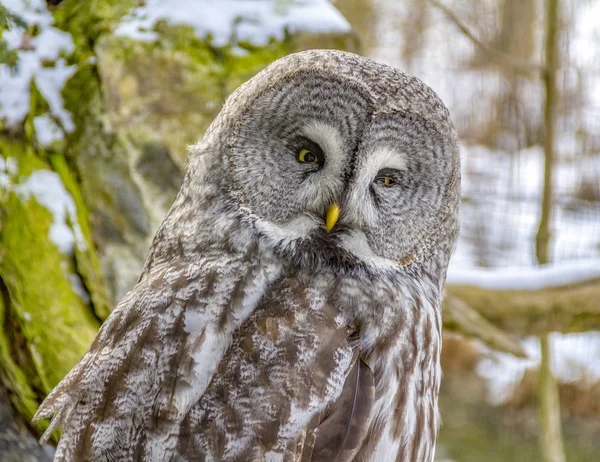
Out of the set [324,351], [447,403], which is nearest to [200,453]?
[324,351]

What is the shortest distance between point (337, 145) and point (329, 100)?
3.8 inches

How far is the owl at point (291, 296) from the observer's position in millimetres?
1362

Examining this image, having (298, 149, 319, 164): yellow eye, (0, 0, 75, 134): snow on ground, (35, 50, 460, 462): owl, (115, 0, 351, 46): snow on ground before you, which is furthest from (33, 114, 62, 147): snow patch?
(298, 149, 319, 164): yellow eye

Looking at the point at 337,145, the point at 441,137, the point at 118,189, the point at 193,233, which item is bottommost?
the point at 193,233

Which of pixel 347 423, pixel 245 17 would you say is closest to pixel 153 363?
pixel 347 423

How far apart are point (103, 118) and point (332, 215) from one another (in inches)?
58.7

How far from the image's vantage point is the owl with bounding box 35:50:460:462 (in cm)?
136

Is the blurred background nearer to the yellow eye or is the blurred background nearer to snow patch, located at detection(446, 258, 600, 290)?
snow patch, located at detection(446, 258, 600, 290)

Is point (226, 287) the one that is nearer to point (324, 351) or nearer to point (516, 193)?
point (324, 351)

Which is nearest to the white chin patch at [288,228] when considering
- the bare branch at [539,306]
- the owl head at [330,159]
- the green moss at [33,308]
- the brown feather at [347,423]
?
the owl head at [330,159]

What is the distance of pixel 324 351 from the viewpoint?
4.63ft

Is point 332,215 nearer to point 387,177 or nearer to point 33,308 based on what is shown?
point 387,177

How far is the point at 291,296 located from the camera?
1.47m

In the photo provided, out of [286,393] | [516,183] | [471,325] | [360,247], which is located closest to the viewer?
[286,393]
